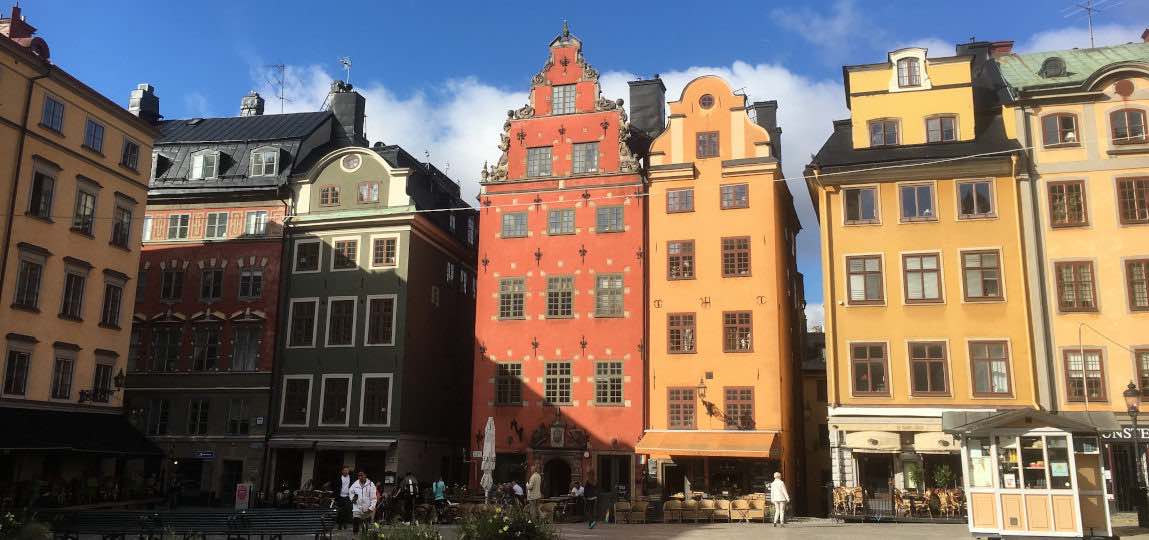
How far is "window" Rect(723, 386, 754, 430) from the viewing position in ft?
109

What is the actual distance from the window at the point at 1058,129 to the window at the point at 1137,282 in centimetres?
472

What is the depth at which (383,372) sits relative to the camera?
38.2 m

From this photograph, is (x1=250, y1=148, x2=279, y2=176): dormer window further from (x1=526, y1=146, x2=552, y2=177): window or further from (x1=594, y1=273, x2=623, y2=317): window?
(x1=594, y1=273, x2=623, y2=317): window

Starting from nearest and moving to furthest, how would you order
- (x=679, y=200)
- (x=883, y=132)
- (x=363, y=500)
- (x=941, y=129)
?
(x=363, y=500) < (x=941, y=129) < (x=883, y=132) < (x=679, y=200)

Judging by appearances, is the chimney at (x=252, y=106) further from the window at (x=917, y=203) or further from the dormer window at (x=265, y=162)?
the window at (x=917, y=203)

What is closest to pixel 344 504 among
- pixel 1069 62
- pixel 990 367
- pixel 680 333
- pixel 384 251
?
pixel 680 333

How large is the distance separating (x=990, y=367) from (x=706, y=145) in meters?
12.9

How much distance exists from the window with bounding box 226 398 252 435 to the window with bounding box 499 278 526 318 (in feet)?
38.8

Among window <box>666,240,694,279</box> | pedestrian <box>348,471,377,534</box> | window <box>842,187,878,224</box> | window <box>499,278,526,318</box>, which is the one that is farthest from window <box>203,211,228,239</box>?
window <box>842,187,878,224</box>

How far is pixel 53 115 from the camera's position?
33.4 m

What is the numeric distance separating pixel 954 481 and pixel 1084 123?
43.1 feet

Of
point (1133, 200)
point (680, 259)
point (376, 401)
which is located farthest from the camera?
point (376, 401)

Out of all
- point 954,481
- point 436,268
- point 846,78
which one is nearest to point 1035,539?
point 954,481

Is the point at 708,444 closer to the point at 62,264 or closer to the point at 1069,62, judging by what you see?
→ the point at 1069,62
